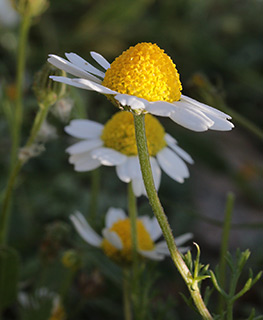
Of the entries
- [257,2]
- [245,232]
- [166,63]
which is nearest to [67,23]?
[257,2]

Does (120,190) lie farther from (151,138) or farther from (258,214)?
(151,138)

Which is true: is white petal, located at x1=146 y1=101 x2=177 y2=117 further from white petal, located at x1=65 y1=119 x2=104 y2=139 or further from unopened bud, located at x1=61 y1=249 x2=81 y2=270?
unopened bud, located at x1=61 y1=249 x2=81 y2=270

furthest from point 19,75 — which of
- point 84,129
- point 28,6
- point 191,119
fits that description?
point 191,119

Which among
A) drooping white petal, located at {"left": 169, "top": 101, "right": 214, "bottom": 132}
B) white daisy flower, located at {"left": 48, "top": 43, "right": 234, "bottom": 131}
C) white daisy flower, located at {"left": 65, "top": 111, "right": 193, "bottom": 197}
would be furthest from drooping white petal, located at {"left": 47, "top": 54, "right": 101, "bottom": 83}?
white daisy flower, located at {"left": 65, "top": 111, "right": 193, "bottom": 197}

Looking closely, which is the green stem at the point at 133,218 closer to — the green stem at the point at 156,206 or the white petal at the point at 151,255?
the white petal at the point at 151,255

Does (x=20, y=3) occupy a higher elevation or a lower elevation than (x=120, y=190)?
higher

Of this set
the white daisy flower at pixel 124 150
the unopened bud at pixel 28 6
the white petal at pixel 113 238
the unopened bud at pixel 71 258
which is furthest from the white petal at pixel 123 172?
the unopened bud at pixel 28 6
